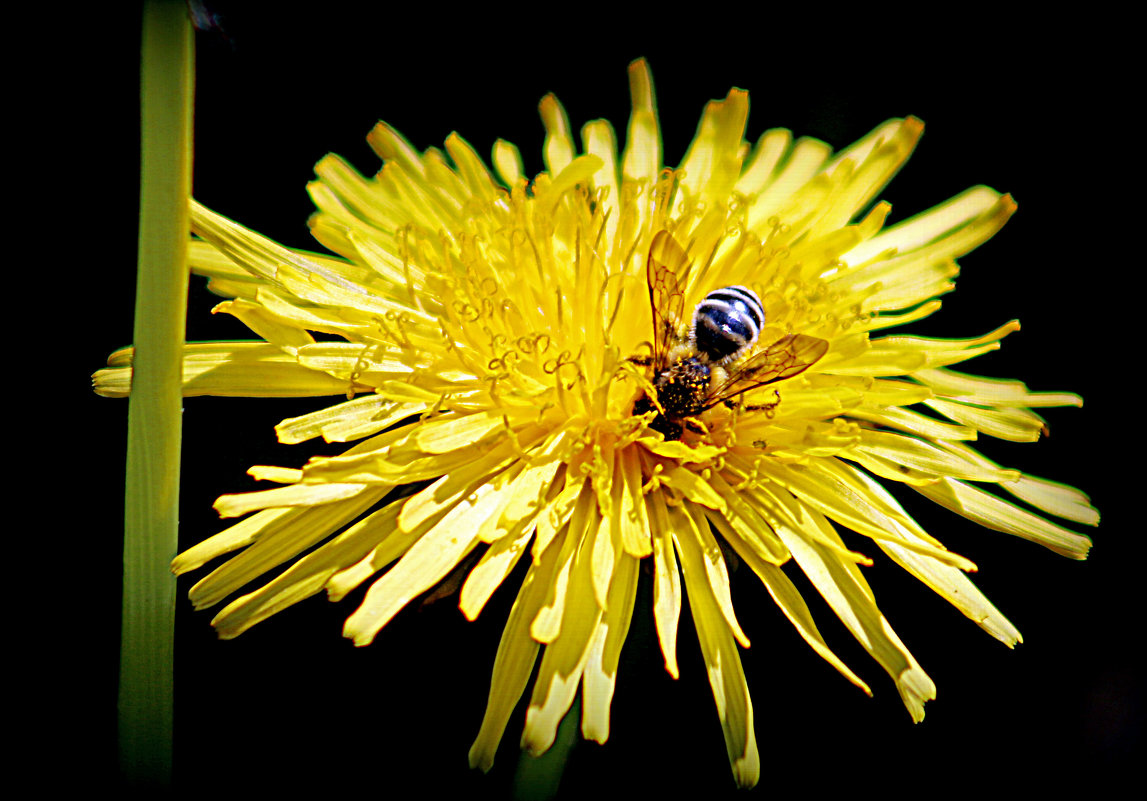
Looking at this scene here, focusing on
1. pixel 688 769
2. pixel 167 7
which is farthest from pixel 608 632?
pixel 167 7

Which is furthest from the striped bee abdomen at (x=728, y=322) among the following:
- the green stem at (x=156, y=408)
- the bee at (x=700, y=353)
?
the green stem at (x=156, y=408)

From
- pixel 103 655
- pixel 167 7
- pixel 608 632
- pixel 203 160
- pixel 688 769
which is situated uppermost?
pixel 203 160

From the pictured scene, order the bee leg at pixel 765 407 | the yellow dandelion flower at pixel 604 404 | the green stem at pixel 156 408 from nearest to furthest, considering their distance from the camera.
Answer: the green stem at pixel 156 408 < the yellow dandelion flower at pixel 604 404 < the bee leg at pixel 765 407

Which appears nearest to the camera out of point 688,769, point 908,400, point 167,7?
point 167,7

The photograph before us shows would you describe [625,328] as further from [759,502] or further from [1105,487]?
[1105,487]

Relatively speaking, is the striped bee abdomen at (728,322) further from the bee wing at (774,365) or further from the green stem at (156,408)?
the green stem at (156,408)

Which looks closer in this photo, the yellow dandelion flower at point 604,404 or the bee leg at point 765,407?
the yellow dandelion flower at point 604,404
